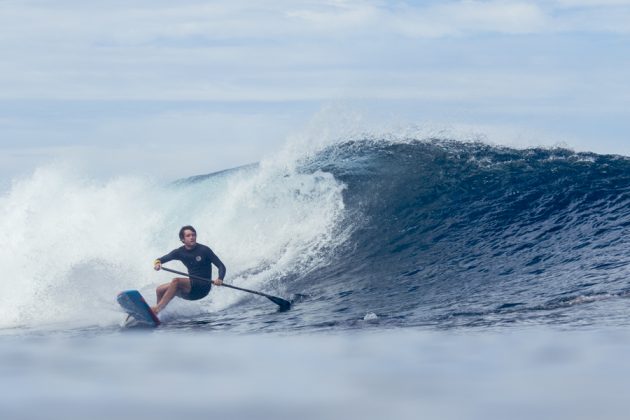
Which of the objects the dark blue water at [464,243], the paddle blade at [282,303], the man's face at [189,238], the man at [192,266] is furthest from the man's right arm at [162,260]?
the paddle blade at [282,303]

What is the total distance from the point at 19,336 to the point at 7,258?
5.27 meters

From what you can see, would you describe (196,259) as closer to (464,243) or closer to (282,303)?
(282,303)

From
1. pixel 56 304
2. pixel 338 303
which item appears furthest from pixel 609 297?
pixel 56 304

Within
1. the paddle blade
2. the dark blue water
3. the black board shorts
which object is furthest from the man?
the paddle blade

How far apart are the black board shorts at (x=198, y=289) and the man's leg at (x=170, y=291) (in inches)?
2.4

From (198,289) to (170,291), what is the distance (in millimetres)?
474

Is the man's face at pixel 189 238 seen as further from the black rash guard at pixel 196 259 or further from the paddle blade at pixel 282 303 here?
the paddle blade at pixel 282 303

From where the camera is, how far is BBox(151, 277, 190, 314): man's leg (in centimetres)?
1227

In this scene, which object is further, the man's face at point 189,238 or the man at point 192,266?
the man's face at point 189,238

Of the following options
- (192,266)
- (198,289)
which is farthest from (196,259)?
(198,289)

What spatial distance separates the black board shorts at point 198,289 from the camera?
1262cm

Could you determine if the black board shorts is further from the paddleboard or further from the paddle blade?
the paddle blade

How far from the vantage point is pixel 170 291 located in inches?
486

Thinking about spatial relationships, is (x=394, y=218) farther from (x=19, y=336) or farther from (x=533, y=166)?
(x=19, y=336)
